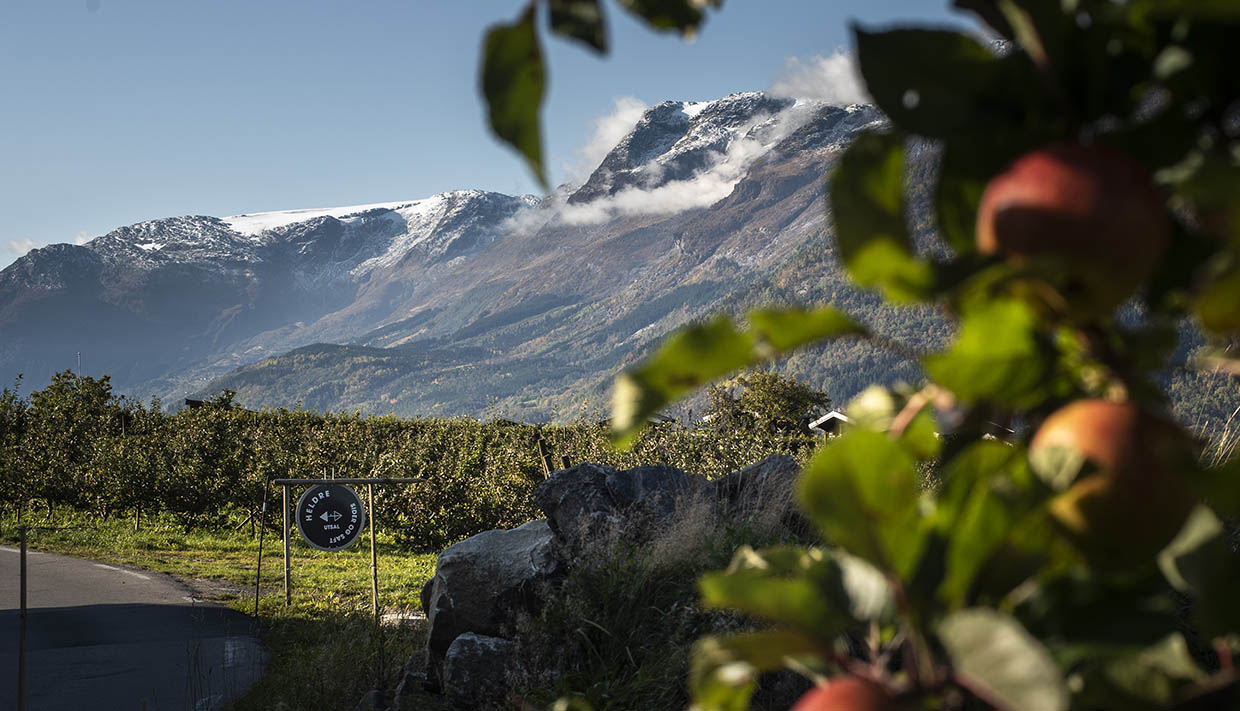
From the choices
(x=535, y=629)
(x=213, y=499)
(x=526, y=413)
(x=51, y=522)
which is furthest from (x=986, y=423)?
(x=526, y=413)

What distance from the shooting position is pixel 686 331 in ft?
0.99

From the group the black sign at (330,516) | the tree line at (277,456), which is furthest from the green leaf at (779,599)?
the tree line at (277,456)

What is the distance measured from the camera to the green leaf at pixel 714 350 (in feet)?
1.03

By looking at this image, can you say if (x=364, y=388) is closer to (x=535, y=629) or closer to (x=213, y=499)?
(x=213, y=499)

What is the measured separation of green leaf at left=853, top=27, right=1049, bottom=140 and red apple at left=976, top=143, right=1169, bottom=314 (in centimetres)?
4

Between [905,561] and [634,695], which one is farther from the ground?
[905,561]

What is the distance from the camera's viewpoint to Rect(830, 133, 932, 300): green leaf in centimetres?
31

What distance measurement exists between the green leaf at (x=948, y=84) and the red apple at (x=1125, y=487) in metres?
0.12

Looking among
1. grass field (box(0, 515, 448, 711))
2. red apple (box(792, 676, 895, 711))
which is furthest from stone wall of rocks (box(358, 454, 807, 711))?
red apple (box(792, 676, 895, 711))

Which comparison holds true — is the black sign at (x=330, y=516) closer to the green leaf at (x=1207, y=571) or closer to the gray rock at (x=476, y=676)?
the gray rock at (x=476, y=676)

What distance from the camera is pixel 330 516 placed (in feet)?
32.2

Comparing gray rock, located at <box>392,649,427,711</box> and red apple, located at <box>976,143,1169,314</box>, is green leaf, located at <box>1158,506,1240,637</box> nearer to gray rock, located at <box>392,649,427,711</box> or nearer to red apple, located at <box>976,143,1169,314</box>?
red apple, located at <box>976,143,1169,314</box>

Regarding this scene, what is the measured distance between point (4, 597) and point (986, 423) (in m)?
12.7

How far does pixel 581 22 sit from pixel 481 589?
650 centimetres
